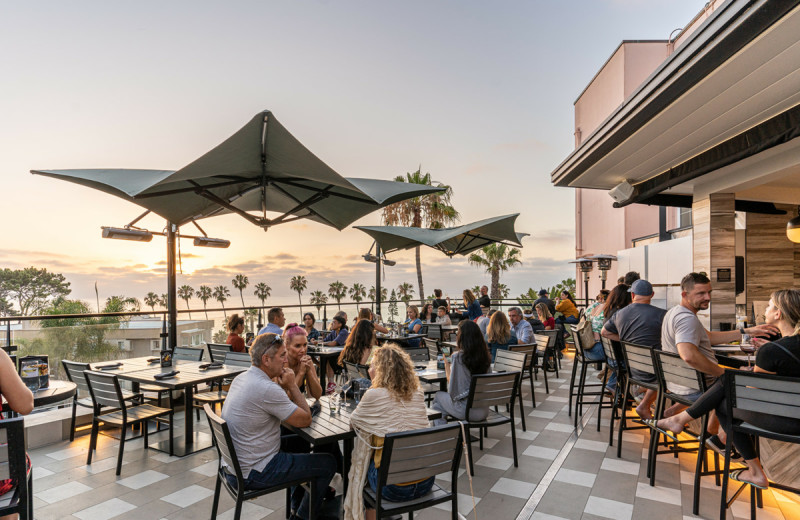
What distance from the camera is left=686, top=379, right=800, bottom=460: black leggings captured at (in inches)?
92.7

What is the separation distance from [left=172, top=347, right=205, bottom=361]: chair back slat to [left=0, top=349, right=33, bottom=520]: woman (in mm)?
3178

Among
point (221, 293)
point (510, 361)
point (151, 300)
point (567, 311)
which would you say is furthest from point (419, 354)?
point (221, 293)

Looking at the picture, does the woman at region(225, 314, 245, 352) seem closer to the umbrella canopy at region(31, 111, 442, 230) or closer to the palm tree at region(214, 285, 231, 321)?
the umbrella canopy at region(31, 111, 442, 230)

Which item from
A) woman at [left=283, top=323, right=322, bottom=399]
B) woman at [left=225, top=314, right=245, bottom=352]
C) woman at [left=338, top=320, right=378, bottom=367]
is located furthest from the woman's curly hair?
woman at [left=225, top=314, right=245, bottom=352]

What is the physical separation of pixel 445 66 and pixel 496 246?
13483 millimetres

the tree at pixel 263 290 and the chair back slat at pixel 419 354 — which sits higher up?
the chair back slat at pixel 419 354

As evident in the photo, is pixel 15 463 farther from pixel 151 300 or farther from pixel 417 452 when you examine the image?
pixel 151 300

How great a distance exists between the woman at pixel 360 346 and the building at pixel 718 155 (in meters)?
3.47

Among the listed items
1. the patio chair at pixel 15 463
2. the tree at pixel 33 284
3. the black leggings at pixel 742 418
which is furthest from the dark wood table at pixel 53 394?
the tree at pixel 33 284

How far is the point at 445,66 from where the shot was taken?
1075 cm

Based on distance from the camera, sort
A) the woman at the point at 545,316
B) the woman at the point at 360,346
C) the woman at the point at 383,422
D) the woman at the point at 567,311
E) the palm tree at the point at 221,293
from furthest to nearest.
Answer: the palm tree at the point at 221,293
the woman at the point at 567,311
the woman at the point at 545,316
the woman at the point at 360,346
the woman at the point at 383,422

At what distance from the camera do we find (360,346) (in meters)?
4.48

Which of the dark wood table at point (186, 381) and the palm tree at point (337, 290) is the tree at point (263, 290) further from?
the dark wood table at point (186, 381)

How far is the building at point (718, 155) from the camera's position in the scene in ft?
9.70
